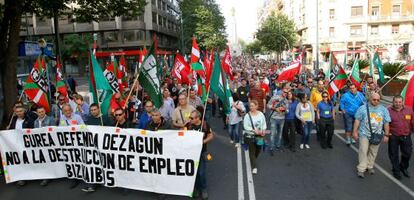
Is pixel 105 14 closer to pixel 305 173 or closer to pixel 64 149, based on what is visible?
pixel 64 149

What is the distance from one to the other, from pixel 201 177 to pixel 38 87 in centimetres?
497

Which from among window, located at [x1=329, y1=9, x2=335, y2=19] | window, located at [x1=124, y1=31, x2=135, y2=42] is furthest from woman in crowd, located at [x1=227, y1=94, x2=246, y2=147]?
window, located at [x1=329, y1=9, x2=335, y2=19]

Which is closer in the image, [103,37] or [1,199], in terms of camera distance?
[1,199]

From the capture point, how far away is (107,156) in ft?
19.2

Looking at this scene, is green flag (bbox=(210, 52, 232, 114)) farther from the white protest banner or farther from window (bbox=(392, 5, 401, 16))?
window (bbox=(392, 5, 401, 16))

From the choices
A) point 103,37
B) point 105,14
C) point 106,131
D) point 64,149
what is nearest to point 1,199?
point 64,149

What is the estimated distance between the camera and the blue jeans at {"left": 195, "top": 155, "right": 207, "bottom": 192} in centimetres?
577

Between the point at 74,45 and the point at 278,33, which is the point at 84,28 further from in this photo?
the point at 278,33

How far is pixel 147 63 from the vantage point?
23.0 feet

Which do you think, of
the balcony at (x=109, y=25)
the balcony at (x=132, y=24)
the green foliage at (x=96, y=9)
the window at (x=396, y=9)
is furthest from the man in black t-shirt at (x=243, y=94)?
the window at (x=396, y=9)

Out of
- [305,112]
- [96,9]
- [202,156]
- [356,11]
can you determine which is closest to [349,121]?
[305,112]

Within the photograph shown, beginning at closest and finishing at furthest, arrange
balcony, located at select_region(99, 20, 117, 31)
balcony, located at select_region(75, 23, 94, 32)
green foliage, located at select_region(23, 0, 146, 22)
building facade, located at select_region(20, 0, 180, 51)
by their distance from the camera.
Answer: green foliage, located at select_region(23, 0, 146, 22)
balcony, located at select_region(99, 20, 117, 31)
building facade, located at select_region(20, 0, 180, 51)
balcony, located at select_region(75, 23, 94, 32)

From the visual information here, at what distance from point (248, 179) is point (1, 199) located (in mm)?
4425

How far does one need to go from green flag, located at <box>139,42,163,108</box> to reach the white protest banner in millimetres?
1558
